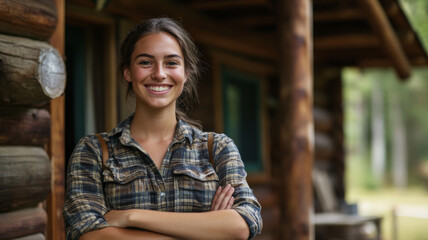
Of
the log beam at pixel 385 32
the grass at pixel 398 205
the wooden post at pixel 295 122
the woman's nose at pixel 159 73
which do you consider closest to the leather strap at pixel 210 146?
the woman's nose at pixel 159 73

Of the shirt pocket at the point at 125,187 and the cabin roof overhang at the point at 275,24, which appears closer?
the shirt pocket at the point at 125,187

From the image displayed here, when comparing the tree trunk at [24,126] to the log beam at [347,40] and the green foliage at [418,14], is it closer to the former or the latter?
the log beam at [347,40]

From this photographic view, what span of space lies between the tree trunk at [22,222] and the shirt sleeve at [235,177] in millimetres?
1520

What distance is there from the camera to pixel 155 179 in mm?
2432

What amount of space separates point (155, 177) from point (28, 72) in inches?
51.7

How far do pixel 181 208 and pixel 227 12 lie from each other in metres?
5.41

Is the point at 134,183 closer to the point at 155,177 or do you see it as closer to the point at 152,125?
the point at 155,177

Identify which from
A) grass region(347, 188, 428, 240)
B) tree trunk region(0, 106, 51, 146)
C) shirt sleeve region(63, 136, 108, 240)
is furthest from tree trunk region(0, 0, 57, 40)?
grass region(347, 188, 428, 240)

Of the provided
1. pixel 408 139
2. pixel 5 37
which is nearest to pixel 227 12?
pixel 5 37

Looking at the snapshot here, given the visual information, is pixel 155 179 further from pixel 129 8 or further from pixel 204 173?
pixel 129 8

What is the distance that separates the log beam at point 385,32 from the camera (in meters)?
7.07

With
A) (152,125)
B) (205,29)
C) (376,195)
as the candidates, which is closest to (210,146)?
(152,125)

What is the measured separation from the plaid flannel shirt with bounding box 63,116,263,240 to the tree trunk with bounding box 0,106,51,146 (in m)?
1.19

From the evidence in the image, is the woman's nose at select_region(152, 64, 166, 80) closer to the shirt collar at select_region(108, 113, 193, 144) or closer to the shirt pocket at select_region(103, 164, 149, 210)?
the shirt collar at select_region(108, 113, 193, 144)
